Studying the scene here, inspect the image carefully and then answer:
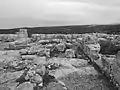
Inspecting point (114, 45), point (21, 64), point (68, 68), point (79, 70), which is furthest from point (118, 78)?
point (114, 45)

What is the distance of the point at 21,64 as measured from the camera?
20062 millimetres

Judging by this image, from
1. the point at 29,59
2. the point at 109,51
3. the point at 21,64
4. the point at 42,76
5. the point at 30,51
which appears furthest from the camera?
the point at 109,51

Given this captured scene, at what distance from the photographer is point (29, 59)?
2288 cm

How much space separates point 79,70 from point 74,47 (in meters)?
12.3

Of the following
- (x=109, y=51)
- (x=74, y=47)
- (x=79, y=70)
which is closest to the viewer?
(x=79, y=70)

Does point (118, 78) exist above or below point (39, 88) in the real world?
above

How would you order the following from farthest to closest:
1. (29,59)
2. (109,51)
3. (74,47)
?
1. (74,47)
2. (109,51)
3. (29,59)

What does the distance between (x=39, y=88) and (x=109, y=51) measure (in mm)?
17799

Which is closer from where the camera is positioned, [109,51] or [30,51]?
[30,51]

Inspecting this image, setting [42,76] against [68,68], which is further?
[68,68]

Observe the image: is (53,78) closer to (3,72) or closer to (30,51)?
(3,72)

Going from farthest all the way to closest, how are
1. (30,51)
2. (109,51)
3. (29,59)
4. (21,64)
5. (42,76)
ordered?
(109,51)
(30,51)
(29,59)
(21,64)
(42,76)

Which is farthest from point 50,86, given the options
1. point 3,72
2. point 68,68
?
point 3,72

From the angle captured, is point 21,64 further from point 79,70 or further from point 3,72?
point 79,70
